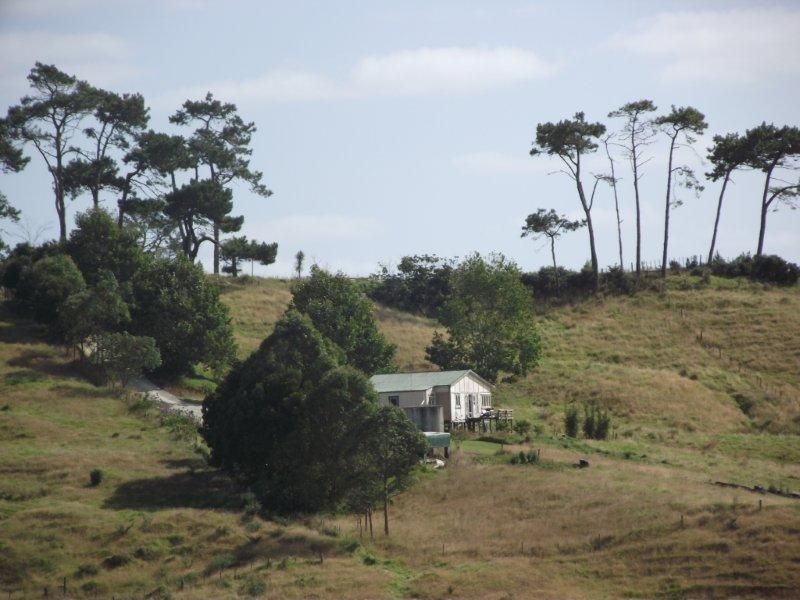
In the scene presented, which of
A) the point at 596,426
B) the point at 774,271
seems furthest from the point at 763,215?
the point at 596,426

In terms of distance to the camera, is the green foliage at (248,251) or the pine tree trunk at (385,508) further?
the green foliage at (248,251)

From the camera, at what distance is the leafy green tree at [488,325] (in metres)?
101

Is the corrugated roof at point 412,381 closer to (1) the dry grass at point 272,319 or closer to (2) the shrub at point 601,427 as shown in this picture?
(2) the shrub at point 601,427

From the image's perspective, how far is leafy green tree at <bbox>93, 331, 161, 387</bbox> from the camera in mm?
86562

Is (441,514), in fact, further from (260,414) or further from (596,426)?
(596,426)

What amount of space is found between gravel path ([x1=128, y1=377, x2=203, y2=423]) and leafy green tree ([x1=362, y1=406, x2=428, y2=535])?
2056cm

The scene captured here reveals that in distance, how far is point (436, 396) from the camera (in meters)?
85.9

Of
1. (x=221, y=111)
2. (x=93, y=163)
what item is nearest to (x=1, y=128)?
(x=93, y=163)

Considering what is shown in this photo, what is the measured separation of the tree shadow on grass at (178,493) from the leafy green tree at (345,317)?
27726 mm

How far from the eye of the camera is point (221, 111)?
133750 mm

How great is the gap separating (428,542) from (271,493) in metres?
11.2

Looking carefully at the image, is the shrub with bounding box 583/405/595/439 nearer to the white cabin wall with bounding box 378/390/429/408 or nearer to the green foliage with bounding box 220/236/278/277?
the white cabin wall with bounding box 378/390/429/408

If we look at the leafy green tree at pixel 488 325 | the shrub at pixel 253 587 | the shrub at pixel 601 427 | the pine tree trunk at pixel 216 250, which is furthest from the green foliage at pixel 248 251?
A: the shrub at pixel 253 587

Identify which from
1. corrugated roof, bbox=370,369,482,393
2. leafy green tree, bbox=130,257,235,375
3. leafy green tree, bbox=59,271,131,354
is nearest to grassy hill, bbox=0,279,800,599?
leafy green tree, bbox=59,271,131,354
